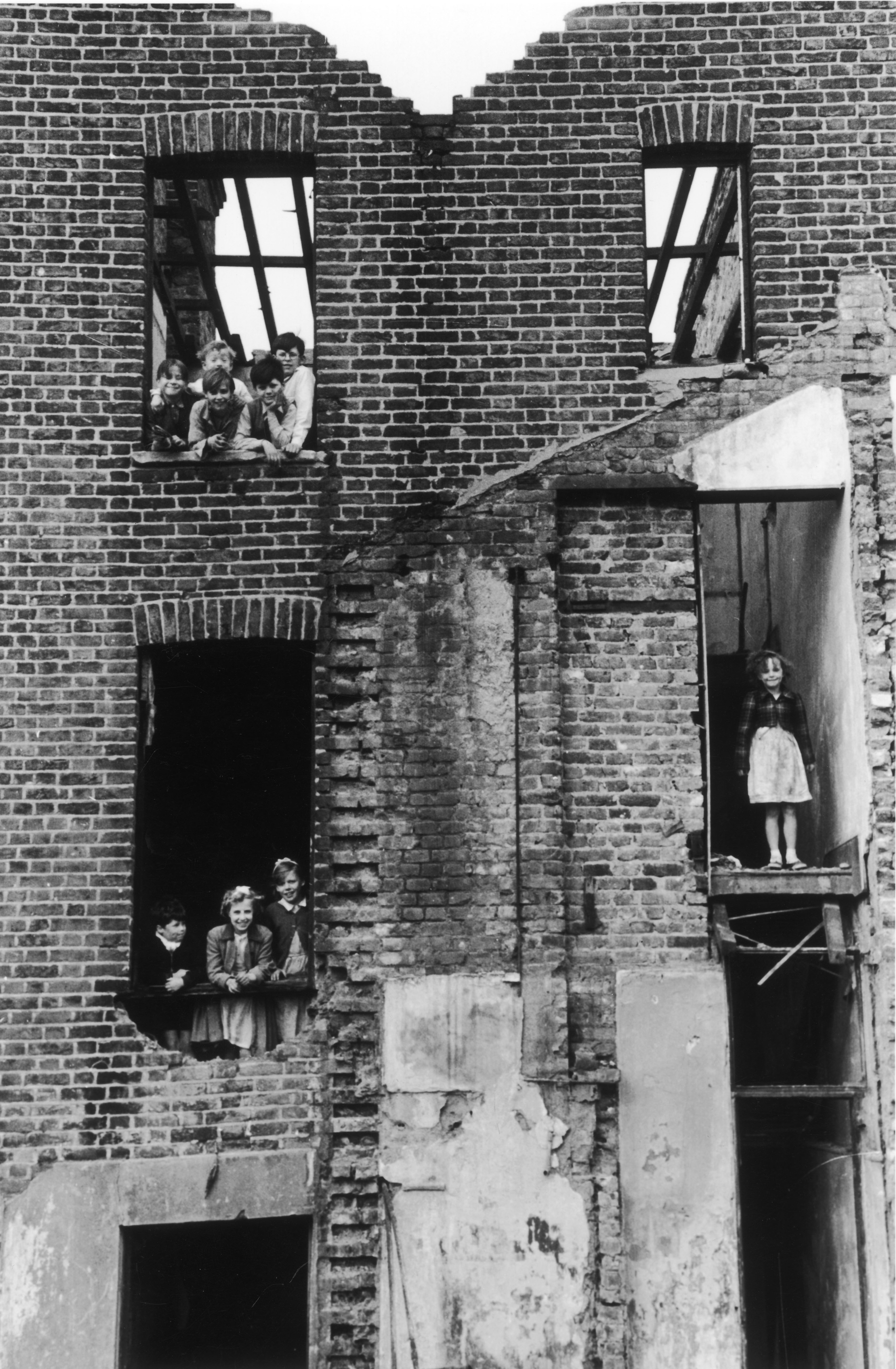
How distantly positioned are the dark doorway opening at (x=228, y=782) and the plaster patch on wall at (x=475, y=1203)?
3017mm

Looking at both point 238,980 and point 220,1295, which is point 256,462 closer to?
point 238,980

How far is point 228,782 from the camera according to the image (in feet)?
38.4

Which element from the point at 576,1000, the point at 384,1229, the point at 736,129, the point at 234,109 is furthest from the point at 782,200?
the point at 384,1229

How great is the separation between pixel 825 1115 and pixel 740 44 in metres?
6.94

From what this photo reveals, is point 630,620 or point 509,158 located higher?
point 509,158

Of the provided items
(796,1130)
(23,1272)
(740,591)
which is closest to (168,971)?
(23,1272)

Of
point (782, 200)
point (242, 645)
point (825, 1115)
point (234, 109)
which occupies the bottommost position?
point (825, 1115)

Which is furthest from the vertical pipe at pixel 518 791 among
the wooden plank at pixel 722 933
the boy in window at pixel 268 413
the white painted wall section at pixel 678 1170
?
the boy in window at pixel 268 413

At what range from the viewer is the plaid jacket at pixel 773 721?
9516mm

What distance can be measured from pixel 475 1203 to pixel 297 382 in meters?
5.02

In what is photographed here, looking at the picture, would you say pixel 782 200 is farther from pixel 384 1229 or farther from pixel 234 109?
pixel 384 1229

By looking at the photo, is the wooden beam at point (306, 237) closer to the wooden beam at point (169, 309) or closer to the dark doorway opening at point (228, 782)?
the wooden beam at point (169, 309)

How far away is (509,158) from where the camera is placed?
376 inches

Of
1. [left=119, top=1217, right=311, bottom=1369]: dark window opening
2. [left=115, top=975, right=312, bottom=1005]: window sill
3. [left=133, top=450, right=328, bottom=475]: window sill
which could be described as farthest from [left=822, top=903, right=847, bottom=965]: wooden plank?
[left=133, top=450, right=328, bottom=475]: window sill
